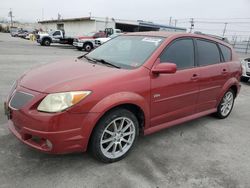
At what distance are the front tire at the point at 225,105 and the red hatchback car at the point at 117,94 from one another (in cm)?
40

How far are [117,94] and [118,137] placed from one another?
0.62 meters

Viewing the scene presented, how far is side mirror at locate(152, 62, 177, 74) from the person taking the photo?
3372mm

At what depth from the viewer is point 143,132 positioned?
3.62 meters

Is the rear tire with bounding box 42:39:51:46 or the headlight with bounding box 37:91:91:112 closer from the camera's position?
the headlight with bounding box 37:91:91:112

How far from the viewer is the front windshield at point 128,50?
3611 mm

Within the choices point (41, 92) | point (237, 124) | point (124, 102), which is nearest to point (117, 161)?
point (124, 102)

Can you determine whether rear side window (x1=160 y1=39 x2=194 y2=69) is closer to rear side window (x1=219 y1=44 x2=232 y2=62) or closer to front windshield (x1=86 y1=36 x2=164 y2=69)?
front windshield (x1=86 y1=36 x2=164 y2=69)

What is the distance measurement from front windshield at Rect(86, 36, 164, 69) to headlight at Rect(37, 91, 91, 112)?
0.96 meters

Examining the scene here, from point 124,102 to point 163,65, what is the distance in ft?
2.53

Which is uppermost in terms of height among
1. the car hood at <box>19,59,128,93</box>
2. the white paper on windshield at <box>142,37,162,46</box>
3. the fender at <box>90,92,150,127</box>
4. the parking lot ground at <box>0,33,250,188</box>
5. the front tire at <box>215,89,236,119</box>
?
the white paper on windshield at <box>142,37,162,46</box>

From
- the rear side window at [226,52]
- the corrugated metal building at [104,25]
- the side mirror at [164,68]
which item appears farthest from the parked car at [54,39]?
the side mirror at [164,68]

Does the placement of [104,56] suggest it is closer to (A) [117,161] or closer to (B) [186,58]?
(B) [186,58]

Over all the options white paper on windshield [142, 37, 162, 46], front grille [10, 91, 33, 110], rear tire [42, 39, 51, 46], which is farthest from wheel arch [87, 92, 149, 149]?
rear tire [42, 39, 51, 46]

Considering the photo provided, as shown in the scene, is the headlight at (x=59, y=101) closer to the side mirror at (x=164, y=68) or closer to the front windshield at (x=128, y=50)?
the front windshield at (x=128, y=50)
